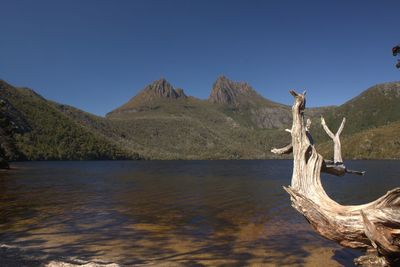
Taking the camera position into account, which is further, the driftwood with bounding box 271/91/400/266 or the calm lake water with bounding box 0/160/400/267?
the calm lake water with bounding box 0/160/400/267

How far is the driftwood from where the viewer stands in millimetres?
9633

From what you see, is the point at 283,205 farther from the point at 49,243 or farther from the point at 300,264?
the point at 49,243

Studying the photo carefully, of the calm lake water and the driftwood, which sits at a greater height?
the driftwood

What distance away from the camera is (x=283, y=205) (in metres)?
36.5

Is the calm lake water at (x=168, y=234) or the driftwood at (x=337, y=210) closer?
the driftwood at (x=337, y=210)

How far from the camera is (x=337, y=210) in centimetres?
1102

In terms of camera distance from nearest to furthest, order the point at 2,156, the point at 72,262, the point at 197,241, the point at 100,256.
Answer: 1. the point at 72,262
2. the point at 100,256
3. the point at 197,241
4. the point at 2,156

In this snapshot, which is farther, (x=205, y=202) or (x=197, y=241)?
(x=205, y=202)

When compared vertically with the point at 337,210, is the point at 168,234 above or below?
below

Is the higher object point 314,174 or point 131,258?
point 314,174

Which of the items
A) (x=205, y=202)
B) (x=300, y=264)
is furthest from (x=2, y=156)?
(x=300, y=264)

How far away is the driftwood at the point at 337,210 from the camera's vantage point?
9.63m

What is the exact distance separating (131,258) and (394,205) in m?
11.4

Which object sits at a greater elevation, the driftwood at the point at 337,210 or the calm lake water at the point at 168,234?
the driftwood at the point at 337,210
